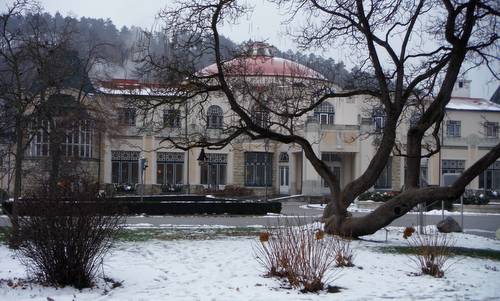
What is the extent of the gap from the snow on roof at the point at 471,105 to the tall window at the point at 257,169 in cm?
1897

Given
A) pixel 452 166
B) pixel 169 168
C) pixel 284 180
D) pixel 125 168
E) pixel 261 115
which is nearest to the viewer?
pixel 261 115

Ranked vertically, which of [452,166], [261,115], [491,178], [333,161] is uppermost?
[261,115]

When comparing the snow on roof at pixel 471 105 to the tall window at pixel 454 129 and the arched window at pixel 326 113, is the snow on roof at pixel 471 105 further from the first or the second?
the arched window at pixel 326 113

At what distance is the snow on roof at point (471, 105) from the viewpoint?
197 feet

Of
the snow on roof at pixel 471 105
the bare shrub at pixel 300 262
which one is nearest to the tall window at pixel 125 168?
the snow on roof at pixel 471 105

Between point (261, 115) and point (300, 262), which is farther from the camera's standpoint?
point (261, 115)

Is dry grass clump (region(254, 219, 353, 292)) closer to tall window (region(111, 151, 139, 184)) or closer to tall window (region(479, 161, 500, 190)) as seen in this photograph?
tall window (region(111, 151, 139, 184))

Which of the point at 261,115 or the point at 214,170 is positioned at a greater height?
the point at 261,115

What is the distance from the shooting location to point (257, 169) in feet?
187

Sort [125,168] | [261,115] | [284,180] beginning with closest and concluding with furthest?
1. [261,115]
2. [125,168]
3. [284,180]

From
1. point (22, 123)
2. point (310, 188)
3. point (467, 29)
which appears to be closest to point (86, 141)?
point (310, 188)

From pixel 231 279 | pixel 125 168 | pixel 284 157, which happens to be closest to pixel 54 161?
pixel 231 279

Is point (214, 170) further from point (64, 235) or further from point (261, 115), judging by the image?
point (64, 235)

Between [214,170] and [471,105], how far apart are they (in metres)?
27.7
